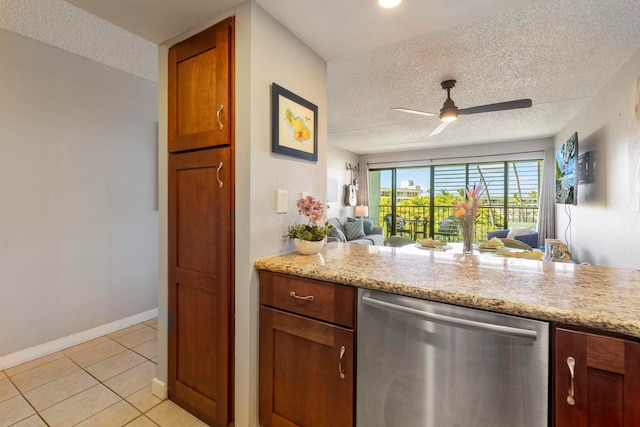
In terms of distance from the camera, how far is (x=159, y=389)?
171 cm

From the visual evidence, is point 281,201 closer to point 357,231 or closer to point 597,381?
point 597,381

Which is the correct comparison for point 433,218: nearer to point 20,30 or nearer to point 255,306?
point 255,306

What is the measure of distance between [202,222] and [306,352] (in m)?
0.84

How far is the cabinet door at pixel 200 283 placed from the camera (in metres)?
1.39

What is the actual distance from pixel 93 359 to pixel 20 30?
2.46m

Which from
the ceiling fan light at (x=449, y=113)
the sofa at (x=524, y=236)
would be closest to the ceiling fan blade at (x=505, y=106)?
the ceiling fan light at (x=449, y=113)

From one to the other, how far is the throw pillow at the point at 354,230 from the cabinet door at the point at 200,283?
430cm

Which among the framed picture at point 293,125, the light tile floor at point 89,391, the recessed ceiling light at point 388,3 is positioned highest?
the recessed ceiling light at point 388,3

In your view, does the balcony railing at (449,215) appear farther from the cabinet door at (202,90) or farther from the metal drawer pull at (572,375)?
the cabinet door at (202,90)

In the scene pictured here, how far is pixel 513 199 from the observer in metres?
5.83

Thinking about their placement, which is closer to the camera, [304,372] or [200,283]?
[304,372]

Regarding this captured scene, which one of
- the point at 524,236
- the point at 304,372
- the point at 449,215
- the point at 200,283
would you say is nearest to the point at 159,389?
the point at 200,283

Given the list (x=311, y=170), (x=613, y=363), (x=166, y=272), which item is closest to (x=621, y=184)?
(x=613, y=363)

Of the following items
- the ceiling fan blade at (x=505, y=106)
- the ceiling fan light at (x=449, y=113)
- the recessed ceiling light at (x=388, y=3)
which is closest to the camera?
the recessed ceiling light at (x=388, y=3)
